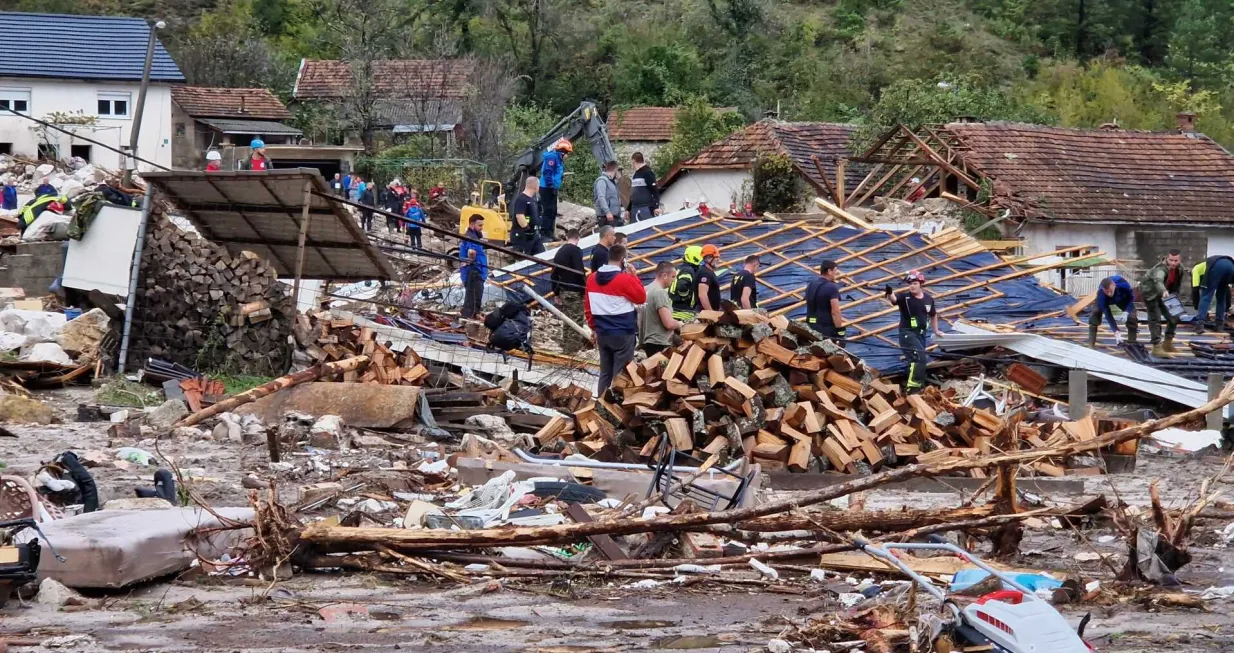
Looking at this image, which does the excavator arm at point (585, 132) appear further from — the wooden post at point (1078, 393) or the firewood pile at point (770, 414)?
the firewood pile at point (770, 414)

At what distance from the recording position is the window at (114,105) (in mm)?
42156

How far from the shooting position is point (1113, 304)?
59.0ft

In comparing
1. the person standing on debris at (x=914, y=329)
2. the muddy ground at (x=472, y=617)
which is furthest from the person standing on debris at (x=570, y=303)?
the muddy ground at (x=472, y=617)

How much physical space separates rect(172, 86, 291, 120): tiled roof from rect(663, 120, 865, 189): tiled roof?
54.5ft

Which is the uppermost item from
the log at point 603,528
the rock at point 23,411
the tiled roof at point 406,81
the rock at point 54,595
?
the tiled roof at point 406,81

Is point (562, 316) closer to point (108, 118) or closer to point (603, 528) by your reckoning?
point (603, 528)

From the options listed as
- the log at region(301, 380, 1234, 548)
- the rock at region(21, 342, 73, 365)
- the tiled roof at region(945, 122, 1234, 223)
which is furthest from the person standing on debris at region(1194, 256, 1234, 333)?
the rock at region(21, 342, 73, 365)

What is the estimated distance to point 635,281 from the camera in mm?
11961

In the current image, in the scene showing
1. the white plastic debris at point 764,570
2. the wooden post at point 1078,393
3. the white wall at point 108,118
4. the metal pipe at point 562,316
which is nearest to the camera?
the white plastic debris at point 764,570

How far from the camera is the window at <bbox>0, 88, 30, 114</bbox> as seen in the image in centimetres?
4100

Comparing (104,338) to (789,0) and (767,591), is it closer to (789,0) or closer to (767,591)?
(767,591)

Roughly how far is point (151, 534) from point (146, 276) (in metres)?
7.75

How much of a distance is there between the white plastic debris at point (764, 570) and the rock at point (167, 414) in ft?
19.3

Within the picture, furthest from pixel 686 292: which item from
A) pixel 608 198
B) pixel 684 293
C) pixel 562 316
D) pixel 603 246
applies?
pixel 608 198
